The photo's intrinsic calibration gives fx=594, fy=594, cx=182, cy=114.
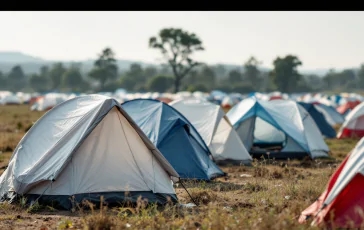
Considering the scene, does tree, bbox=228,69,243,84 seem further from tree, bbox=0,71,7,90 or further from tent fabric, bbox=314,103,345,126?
tent fabric, bbox=314,103,345,126

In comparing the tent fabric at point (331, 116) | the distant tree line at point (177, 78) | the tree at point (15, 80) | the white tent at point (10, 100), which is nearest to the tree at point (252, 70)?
the distant tree line at point (177, 78)

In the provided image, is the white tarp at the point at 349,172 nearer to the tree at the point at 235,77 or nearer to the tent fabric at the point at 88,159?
the tent fabric at the point at 88,159

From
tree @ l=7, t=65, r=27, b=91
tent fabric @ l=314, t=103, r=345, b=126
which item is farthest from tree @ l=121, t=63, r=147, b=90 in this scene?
tent fabric @ l=314, t=103, r=345, b=126

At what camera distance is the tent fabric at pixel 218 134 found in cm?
1480

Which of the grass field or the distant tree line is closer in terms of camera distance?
the grass field

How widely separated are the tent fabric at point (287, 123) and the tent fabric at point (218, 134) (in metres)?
1.78

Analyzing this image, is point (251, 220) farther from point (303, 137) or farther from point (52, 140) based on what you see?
point (303, 137)

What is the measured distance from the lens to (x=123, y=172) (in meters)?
9.07

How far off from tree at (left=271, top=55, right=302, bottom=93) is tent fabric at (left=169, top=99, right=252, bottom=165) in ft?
284

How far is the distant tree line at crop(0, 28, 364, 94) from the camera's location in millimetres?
85188

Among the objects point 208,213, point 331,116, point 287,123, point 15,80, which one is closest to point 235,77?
point 15,80

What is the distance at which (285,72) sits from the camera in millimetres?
104625

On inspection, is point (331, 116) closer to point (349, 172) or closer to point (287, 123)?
point (287, 123)
